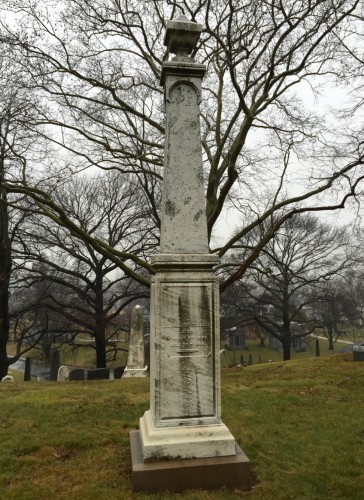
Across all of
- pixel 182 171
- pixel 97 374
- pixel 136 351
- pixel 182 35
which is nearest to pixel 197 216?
pixel 182 171

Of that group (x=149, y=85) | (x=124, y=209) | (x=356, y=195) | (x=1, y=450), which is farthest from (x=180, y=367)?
(x=124, y=209)

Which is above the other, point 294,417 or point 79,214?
point 79,214

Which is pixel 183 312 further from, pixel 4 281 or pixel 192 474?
pixel 4 281

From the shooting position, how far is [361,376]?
859 centimetres

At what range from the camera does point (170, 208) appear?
154 inches

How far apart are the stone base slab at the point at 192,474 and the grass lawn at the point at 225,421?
0.32ft

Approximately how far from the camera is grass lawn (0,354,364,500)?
343 cm

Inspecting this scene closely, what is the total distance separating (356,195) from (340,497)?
623cm

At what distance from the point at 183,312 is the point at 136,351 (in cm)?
1100

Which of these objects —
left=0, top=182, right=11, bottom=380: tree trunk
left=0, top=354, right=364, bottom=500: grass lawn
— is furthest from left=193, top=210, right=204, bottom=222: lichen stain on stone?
left=0, top=182, right=11, bottom=380: tree trunk

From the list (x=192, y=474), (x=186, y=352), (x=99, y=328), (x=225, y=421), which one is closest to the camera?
(x=192, y=474)

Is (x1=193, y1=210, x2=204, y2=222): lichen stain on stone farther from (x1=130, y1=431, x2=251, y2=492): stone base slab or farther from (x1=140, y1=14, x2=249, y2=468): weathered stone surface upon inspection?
(x1=130, y1=431, x2=251, y2=492): stone base slab

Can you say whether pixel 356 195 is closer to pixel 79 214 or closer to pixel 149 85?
pixel 149 85

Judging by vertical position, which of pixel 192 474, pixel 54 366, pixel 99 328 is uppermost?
pixel 99 328
